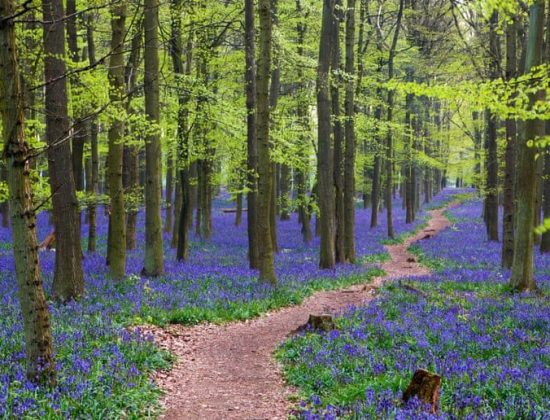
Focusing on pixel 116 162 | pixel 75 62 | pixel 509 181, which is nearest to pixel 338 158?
pixel 509 181

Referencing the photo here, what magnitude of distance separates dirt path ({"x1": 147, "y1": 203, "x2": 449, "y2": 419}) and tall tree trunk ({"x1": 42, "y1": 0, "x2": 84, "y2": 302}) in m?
2.63

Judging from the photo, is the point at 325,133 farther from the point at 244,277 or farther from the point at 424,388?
the point at 424,388

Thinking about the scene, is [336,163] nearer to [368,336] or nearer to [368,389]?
[368,336]

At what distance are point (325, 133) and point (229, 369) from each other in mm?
10888

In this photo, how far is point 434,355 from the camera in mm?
8234

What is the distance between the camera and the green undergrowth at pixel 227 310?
35.4 feet

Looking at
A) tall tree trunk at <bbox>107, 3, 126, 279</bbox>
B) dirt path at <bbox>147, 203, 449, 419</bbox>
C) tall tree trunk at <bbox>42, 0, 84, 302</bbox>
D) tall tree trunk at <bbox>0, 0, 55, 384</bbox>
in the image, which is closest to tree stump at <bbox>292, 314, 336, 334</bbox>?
dirt path at <bbox>147, 203, 449, 419</bbox>

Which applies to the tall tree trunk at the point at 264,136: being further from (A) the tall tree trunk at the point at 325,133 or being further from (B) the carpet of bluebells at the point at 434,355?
(A) the tall tree trunk at the point at 325,133

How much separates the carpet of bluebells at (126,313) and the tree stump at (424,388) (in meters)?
3.31

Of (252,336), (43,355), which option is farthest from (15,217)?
(252,336)

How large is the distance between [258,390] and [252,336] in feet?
10.00

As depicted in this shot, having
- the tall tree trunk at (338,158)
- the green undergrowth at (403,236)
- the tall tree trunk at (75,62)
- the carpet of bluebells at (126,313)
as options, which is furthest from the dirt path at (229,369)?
the green undergrowth at (403,236)

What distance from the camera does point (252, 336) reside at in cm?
1070

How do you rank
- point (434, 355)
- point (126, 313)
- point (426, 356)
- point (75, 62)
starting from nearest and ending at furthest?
point (426, 356) → point (434, 355) → point (126, 313) → point (75, 62)
